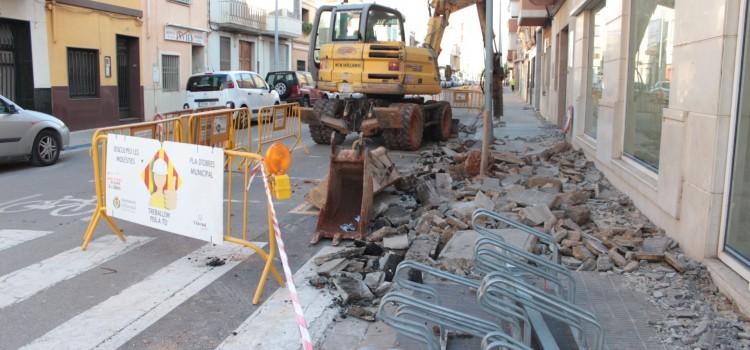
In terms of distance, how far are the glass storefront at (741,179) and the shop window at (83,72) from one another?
60.0 ft

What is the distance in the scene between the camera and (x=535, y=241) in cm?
591

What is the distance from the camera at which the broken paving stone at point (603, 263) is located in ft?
18.3

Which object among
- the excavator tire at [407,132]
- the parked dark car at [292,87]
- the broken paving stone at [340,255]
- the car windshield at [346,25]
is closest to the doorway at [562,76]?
the excavator tire at [407,132]

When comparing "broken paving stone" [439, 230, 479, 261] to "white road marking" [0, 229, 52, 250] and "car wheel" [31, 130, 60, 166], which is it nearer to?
"white road marking" [0, 229, 52, 250]

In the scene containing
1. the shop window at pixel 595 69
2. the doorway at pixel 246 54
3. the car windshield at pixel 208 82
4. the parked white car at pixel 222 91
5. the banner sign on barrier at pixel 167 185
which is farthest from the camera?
the doorway at pixel 246 54

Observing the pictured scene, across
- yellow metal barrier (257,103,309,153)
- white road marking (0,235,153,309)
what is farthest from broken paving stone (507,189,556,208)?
yellow metal barrier (257,103,309,153)

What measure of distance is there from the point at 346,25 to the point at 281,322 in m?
10.7

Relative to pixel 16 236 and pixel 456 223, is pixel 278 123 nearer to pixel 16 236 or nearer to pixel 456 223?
pixel 16 236

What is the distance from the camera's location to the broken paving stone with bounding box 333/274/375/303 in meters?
5.04

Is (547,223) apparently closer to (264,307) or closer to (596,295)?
(596,295)

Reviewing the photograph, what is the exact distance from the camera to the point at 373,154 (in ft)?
27.9

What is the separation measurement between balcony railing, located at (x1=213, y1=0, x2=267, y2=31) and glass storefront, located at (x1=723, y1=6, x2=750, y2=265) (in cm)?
2516

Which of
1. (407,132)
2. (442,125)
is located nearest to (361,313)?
(407,132)

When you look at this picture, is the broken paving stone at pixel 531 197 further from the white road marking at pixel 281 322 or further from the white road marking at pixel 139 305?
the white road marking at pixel 139 305
